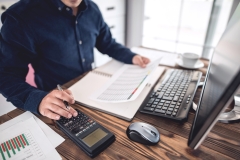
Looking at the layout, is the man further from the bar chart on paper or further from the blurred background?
the blurred background

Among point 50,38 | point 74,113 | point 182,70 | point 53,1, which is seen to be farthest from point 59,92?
point 182,70

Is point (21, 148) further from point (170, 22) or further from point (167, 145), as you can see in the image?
point (170, 22)

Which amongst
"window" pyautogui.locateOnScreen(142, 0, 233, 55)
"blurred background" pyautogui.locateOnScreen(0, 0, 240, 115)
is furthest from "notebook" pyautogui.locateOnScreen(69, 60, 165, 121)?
"window" pyautogui.locateOnScreen(142, 0, 233, 55)

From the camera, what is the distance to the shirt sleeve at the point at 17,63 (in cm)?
62

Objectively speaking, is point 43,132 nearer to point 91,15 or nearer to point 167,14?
point 91,15

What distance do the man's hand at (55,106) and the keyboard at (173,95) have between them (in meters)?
0.24

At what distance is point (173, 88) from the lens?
0.71 metres

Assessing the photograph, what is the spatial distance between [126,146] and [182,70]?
54cm

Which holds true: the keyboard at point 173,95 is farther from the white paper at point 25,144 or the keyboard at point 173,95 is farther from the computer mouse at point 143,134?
the white paper at point 25,144

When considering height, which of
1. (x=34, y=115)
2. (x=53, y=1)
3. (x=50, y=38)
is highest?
(x=53, y=1)

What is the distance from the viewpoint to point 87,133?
0.50 meters

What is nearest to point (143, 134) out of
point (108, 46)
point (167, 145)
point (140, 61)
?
point (167, 145)

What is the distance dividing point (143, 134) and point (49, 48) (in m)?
0.64

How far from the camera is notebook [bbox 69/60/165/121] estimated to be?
61 centimetres
